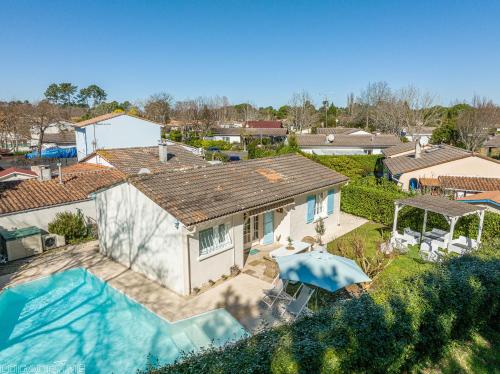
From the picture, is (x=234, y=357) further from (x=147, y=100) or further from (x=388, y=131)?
(x=147, y=100)

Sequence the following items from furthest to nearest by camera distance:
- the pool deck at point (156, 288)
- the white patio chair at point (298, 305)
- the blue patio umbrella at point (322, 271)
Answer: the pool deck at point (156, 288), the white patio chair at point (298, 305), the blue patio umbrella at point (322, 271)

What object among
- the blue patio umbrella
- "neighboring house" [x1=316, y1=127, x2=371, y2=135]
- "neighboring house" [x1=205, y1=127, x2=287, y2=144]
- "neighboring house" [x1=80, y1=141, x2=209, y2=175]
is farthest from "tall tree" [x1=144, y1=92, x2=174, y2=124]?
the blue patio umbrella

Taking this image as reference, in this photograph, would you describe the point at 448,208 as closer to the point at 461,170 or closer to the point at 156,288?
the point at 461,170

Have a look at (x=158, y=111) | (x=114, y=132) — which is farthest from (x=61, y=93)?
(x=114, y=132)

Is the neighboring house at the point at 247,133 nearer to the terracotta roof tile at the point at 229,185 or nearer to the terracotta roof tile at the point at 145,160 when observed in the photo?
the terracotta roof tile at the point at 145,160

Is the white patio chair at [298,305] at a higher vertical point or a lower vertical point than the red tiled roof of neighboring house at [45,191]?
lower

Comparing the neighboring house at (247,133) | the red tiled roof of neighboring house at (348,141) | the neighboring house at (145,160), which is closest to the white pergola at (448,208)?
the neighboring house at (145,160)

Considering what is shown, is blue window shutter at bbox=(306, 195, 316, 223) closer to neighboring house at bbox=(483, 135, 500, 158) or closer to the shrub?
the shrub
